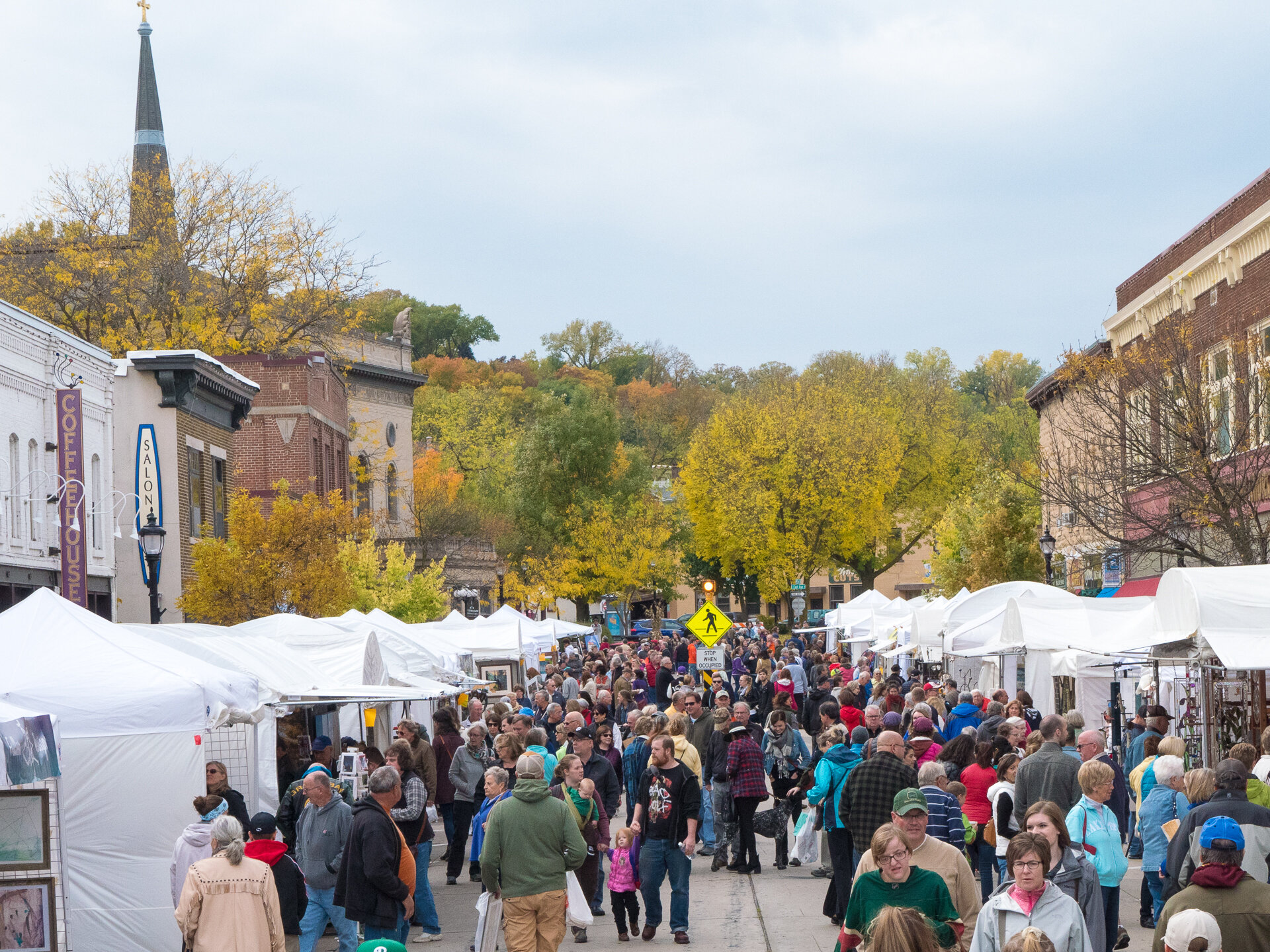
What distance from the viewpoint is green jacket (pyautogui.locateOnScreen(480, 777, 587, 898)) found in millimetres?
10195

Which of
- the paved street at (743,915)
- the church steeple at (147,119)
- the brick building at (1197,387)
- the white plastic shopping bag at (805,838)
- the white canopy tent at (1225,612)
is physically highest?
the church steeple at (147,119)

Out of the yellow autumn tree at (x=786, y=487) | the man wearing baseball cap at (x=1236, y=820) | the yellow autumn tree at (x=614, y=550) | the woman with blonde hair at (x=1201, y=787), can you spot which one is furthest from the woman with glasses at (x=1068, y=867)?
the yellow autumn tree at (x=614, y=550)

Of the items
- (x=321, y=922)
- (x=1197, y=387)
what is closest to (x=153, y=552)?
(x=321, y=922)

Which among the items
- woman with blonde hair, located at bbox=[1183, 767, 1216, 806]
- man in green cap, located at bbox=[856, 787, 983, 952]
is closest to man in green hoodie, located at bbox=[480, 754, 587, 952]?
man in green cap, located at bbox=[856, 787, 983, 952]

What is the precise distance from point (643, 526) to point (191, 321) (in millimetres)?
29642

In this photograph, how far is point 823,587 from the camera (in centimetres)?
10375

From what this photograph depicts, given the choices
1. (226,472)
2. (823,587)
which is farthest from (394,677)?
(823,587)

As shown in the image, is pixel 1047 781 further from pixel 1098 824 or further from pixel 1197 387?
pixel 1197 387

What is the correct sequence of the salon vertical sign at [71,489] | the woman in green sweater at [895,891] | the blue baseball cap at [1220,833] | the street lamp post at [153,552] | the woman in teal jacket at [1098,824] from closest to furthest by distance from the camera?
the blue baseball cap at [1220,833]
the woman in green sweater at [895,891]
the woman in teal jacket at [1098,824]
the street lamp post at [153,552]
the salon vertical sign at [71,489]

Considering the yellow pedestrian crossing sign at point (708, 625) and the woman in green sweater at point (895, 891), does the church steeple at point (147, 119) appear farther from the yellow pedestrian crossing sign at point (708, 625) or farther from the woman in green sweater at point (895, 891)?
the woman in green sweater at point (895, 891)

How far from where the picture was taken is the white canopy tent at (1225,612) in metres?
13.2

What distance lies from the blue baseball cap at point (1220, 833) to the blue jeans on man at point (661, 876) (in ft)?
21.1

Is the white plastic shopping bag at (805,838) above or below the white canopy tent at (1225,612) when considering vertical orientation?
below

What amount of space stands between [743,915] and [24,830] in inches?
252
